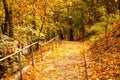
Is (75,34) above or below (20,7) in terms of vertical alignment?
below

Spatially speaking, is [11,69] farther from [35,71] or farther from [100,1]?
[100,1]

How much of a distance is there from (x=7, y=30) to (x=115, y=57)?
8.43 metres

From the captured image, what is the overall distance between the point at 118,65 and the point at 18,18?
45.5 feet

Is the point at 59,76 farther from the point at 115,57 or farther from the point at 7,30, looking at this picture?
the point at 7,30

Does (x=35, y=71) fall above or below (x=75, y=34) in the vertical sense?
above

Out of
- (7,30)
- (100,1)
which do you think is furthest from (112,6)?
(7,30)

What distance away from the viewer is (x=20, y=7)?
1994 cm

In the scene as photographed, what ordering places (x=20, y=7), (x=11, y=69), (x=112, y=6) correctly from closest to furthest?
(x=11, y=69) < (x=20, y=7) < (x=112, y=6)

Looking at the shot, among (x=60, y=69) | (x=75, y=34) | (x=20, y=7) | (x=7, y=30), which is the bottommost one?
(x=75, y=34)

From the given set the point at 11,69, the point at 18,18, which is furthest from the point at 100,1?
the point at 11,69

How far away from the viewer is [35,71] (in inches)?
436

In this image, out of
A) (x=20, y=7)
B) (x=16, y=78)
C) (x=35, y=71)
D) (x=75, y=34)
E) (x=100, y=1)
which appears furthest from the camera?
(x=75, y=34)

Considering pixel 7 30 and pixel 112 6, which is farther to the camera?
pixel 112 6

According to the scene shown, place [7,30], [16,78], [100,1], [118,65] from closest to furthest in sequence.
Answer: [16,78] → [118,65] → [7,30] → [100,1]
